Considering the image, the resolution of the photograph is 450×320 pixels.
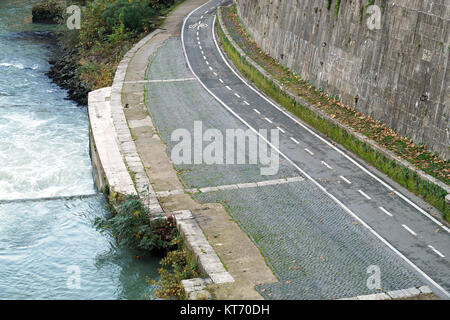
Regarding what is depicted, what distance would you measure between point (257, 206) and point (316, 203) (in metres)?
2.03

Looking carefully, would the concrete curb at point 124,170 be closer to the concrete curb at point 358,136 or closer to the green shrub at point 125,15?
the concrete curb at point 358,136

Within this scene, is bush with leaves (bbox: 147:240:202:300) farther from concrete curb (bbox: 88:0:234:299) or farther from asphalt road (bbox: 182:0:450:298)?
asphalt road (bbox: 182:0:450:298)

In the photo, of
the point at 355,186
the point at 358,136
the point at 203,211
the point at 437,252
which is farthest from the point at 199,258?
the point at 358,136

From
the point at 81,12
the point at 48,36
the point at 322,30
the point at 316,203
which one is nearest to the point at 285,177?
the point at 316,203

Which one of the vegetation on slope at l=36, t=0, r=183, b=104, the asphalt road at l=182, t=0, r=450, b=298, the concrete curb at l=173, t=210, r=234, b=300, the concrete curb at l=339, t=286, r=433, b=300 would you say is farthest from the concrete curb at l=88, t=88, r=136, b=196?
the concrete curb at l=339, t=286, r=433, b=300

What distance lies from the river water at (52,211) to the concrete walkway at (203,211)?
2247mm

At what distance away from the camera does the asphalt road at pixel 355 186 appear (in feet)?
59.0

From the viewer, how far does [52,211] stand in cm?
2348

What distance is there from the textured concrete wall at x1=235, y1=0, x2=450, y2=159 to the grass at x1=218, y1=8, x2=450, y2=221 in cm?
45

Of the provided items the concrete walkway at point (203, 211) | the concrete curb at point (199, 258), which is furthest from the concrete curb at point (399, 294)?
the concrete curb at point (199, 258)

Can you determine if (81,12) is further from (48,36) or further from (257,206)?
(257,206)

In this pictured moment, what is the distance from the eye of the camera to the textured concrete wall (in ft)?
74.4

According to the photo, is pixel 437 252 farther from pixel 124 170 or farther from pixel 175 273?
pixel 124 170

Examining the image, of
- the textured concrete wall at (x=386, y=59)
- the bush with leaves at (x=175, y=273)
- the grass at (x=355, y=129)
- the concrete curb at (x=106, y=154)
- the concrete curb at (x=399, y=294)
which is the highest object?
the textured concrete wall at (x=386, y=59)
